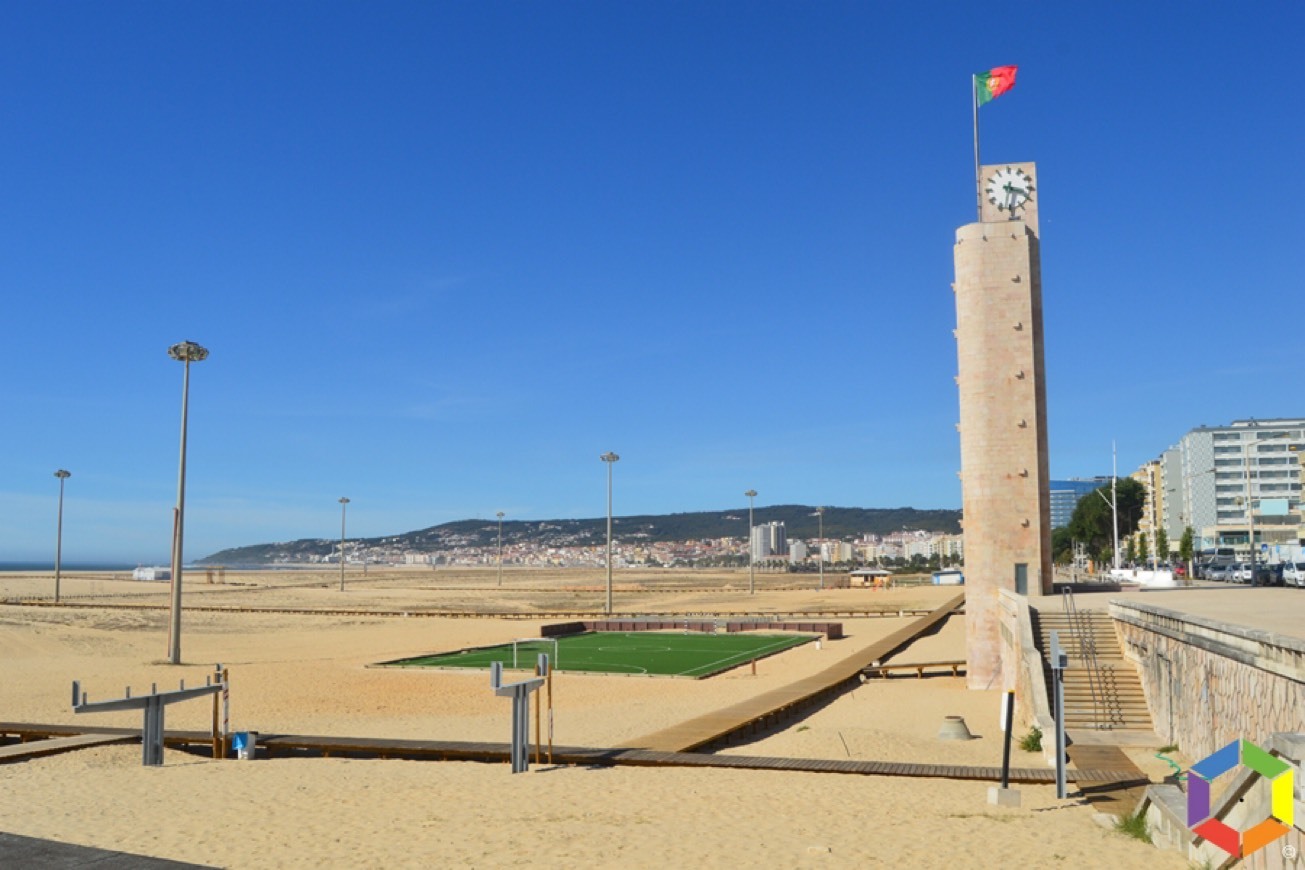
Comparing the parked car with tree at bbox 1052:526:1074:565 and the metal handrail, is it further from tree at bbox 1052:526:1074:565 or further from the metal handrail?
tree at bbox 1052:526:1074:565

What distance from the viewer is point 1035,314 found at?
1282 inches

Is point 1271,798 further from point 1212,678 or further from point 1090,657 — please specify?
point 1090,657

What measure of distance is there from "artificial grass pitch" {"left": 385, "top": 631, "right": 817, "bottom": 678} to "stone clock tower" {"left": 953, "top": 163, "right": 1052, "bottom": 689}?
9397mm

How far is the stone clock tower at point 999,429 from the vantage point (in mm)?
31672

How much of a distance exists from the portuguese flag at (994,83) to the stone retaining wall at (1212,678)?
19.5m

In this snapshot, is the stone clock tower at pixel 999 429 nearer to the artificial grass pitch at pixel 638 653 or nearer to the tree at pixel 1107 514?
the artificial grass pitch at pixel 638 653

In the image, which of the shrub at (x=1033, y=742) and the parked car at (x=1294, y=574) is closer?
the shrub at (x=1033, y=742)

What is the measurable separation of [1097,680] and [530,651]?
2574cm

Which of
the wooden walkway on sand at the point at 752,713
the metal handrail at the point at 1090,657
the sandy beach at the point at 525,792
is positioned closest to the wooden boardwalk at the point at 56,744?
the sandy beach at the point at 525,792

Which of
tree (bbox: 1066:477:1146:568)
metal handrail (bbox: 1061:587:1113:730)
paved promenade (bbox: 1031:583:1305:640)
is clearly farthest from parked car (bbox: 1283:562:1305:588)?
tree (bbox: 1066:477:1146:568)

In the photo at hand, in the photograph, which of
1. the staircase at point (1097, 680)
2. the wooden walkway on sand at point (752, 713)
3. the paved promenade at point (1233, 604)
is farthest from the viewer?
the paved promenade at point (1233, 604)

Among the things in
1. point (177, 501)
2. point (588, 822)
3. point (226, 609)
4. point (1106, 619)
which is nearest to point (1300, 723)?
point (588, 822)

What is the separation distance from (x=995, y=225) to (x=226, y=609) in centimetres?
5794

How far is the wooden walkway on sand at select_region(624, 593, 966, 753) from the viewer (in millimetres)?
19984
